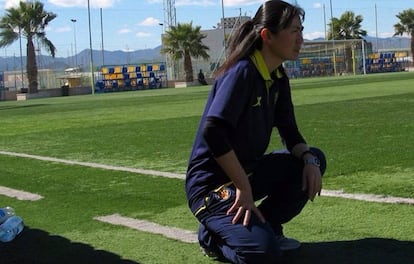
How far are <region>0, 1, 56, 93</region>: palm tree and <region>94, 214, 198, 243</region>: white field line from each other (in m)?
55.9

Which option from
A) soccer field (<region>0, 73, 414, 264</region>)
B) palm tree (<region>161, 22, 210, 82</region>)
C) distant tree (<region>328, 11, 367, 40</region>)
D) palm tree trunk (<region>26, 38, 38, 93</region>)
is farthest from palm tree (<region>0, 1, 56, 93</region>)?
soccer field (<region>0, 73, 414, 264</region>)

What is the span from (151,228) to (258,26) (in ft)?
6.27

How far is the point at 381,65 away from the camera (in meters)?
74.9

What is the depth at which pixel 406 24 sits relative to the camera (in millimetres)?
80938

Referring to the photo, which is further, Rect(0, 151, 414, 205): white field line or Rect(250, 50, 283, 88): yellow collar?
Rect(0, 151, 414, 205): white field line

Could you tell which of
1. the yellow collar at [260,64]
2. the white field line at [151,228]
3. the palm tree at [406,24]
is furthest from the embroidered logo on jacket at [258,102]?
the palm tree at [406,24]

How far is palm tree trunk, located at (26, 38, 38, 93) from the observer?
60500 millimetres

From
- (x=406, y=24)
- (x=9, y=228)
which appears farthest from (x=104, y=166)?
(x=406, y=24)

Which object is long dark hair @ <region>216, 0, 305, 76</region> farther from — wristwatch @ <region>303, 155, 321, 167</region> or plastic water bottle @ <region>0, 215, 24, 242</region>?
plastic water bottle @ <region>0, 215, 24, 242</region>

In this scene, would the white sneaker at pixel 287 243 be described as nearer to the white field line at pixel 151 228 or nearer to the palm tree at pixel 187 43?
the white field line at pixel 151 228

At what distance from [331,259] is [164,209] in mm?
1989

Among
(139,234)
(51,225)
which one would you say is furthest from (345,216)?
(51,225)

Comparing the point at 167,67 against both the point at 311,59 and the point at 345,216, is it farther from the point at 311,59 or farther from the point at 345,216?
the point at 345,216

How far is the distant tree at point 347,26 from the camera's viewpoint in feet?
283
